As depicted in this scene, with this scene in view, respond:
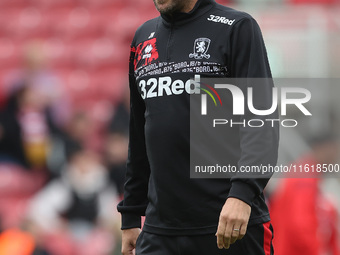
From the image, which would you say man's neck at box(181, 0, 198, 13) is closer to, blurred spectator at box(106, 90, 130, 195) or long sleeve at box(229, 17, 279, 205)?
long sleeve at box(229, 17, 279, 205)

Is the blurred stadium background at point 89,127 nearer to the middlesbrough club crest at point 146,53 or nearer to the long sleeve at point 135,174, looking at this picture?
the long sleeve at point 135,174

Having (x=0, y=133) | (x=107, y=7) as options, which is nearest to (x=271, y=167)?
(x=0, y=133)

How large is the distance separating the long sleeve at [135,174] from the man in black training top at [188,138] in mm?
181

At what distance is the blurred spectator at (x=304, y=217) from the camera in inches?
208

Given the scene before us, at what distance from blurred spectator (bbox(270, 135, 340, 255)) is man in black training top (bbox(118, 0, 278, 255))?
220 cm

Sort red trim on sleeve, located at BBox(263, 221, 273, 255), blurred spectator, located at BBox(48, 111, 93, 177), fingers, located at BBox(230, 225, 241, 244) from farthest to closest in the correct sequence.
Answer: blurred spectator, located at BBox(48, 111, 93, 177), red trim on sleeve, located at BBox(263, 221, 273, 255), fingers, located at BBox(230, 225, 241, 244)

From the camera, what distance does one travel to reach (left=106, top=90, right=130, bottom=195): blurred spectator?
7.64 meters

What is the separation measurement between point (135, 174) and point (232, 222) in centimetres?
83

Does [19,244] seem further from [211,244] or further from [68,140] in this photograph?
[211,244]

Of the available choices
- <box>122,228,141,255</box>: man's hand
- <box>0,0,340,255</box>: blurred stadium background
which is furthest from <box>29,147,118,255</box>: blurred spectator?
<box>122,228,141,255</box>: man's hand

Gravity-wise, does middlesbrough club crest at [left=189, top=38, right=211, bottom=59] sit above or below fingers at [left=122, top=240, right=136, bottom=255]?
above

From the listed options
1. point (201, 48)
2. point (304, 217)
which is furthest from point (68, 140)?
point (201, 48)

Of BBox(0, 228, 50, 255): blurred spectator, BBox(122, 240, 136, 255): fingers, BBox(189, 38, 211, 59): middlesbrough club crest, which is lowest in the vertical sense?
BBox(0, 228, 50, 255): blurred spectator

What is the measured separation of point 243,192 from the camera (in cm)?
287
